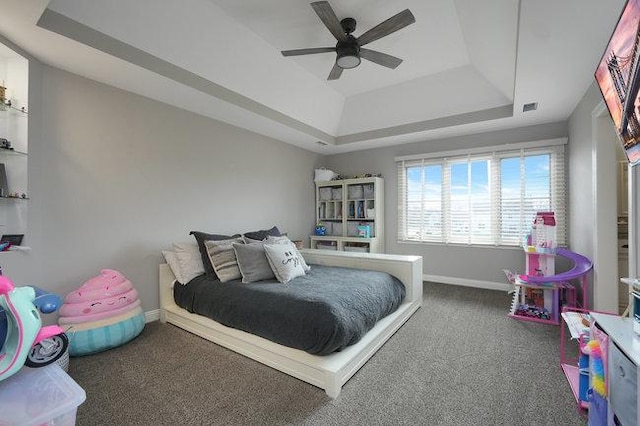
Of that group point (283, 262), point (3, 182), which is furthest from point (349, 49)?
point (3, 182)

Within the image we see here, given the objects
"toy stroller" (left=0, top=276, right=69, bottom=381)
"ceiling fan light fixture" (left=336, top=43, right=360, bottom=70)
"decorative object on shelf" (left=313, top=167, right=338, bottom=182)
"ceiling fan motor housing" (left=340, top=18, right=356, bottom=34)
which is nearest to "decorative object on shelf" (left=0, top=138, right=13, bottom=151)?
"toy stroller" (left=0, top=276, right=69, bottom=381)

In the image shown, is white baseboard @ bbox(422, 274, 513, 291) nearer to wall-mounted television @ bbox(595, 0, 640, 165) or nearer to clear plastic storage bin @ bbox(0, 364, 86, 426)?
wall-mounted television @ bbox(595, 0, 640, 165)

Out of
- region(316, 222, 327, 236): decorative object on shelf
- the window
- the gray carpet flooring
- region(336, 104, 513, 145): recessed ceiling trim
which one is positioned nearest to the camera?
the gray carpet flooring

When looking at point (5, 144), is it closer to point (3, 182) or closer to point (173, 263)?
point (3, 182)

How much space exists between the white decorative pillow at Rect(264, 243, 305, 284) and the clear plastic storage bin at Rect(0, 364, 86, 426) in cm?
168

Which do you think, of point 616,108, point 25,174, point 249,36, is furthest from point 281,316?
point 249,36

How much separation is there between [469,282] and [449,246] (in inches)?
23.3

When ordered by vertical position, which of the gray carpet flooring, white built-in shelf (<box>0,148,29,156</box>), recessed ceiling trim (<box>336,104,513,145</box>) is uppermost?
recessed ceiling trim (<box>336,104,513,145</box>)

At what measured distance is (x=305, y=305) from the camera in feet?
6.63

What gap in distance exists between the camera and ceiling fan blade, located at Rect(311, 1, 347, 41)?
1886 millimetres

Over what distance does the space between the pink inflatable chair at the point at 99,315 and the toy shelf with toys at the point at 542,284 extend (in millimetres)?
3800

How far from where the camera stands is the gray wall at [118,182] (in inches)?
90.0

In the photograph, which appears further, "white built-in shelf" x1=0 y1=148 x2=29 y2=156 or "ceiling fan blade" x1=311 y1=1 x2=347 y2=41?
"white built-in shelf" x1=0 y1=148 x2=29 y2=156

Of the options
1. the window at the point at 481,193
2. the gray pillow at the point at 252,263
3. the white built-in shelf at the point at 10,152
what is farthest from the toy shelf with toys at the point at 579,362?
the white built-in shelf at the point at 10,152
